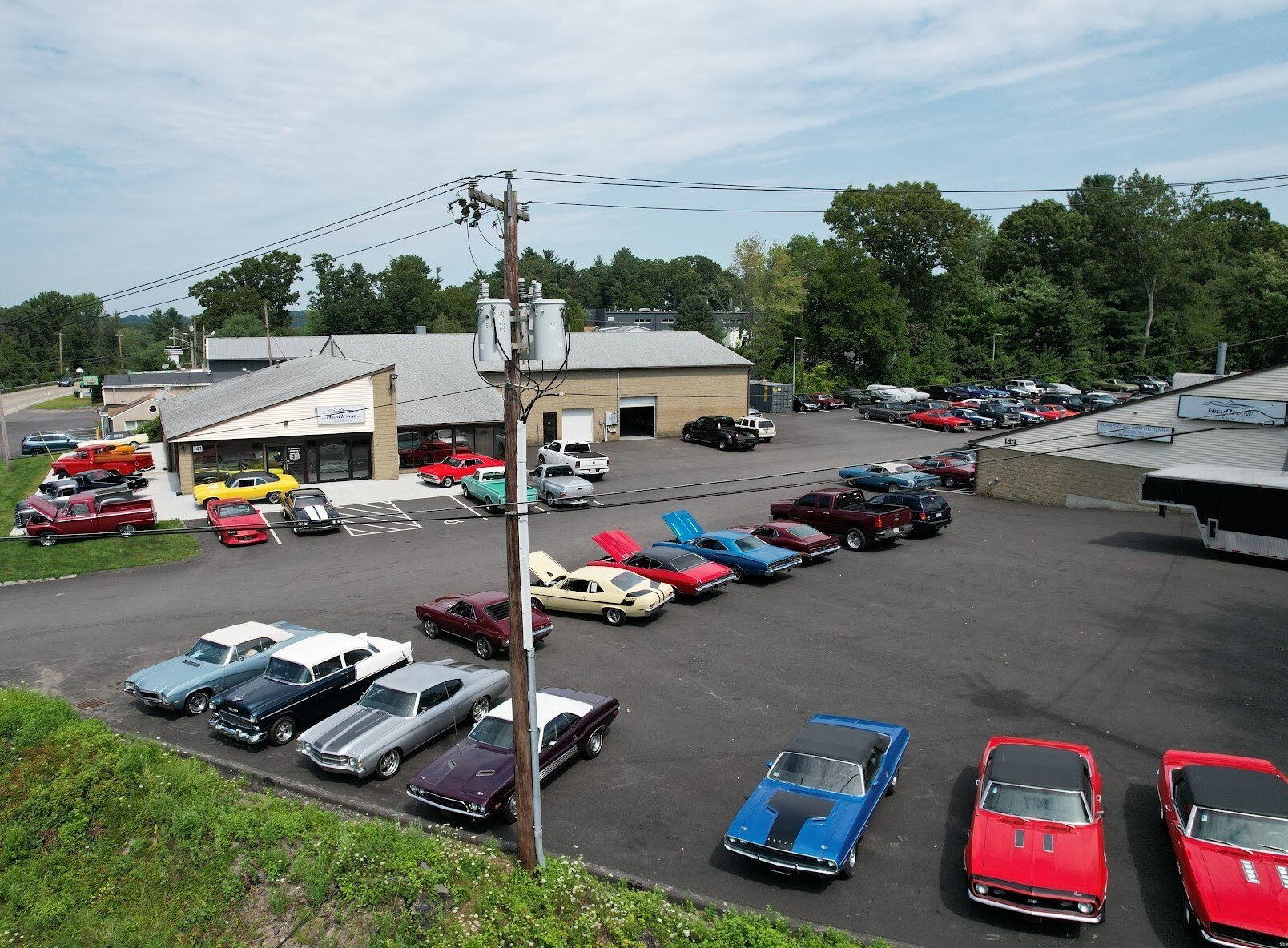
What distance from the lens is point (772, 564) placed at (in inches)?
896

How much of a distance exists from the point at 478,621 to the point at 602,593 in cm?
316

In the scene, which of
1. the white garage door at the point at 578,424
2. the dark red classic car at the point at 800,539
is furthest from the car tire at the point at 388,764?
the white garage door at the point at 578,424

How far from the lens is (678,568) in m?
21.7

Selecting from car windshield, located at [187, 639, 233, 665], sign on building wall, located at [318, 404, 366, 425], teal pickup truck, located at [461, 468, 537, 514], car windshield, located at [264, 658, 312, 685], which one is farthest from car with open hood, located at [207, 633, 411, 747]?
sign on building wall, located at [318, 404, 366, 425]

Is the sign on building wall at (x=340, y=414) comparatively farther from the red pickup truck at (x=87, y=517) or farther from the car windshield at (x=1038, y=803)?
the car windshield at (x=1038, y=803)

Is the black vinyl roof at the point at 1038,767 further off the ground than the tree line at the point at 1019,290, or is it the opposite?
the tree line at the point at 1019,290

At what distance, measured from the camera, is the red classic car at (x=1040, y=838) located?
9.40m

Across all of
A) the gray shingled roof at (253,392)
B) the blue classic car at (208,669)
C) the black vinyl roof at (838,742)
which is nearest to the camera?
the black vinyl roof at (838,742)

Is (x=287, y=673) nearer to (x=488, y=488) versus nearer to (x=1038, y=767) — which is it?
(x=1038, y=767)

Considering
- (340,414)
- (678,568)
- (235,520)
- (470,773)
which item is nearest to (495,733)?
(470,773)

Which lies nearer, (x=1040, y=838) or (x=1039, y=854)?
(x=1039, y=854)

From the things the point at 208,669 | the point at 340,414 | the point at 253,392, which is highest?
the point at 253,392

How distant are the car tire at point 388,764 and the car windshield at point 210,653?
524 centimetres

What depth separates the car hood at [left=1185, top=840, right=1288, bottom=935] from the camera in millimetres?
8859
